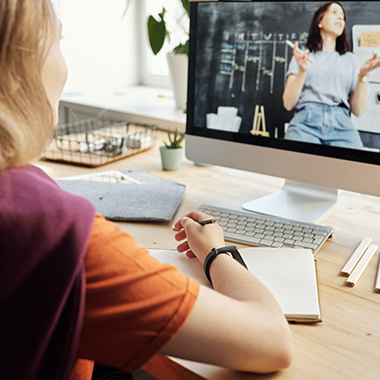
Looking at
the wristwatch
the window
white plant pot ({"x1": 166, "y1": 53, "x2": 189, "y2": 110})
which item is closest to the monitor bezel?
the wristwatch

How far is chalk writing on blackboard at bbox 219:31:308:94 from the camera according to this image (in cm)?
98

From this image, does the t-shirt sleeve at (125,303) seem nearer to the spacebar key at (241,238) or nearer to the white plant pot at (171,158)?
the spacebar key at (241,238)

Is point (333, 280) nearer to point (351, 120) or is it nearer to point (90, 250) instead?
point (351, 120)

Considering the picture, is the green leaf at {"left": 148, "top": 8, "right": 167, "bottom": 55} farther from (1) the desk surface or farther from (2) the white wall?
(2) the white wall

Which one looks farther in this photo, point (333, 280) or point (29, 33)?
point (333, 280)

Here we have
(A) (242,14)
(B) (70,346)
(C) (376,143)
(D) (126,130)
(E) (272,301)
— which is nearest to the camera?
(B) (70,346)

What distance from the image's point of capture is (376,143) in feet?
2.92

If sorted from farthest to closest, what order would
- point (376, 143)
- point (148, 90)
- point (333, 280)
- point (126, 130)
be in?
point (148, 90), point (126, 130), point (376, 143), point (333, 280)

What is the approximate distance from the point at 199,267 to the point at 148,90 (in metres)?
2.30

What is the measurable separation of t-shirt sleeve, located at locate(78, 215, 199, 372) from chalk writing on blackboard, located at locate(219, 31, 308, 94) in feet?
2.18

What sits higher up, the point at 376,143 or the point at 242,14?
the point at 242,14

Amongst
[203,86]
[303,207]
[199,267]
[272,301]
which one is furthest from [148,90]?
[272,301]

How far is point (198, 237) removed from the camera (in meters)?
0.77

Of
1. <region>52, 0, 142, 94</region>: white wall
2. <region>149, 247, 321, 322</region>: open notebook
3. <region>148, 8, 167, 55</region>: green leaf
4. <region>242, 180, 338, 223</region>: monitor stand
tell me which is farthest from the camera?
<region>52, 0, 142, 94</region>: white wall
